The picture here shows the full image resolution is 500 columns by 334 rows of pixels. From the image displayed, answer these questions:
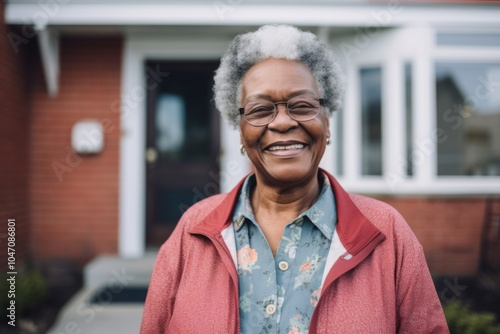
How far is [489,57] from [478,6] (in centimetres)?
57

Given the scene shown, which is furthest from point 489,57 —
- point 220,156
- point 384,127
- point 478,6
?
point 220,156

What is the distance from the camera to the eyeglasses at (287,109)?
144 centimetres

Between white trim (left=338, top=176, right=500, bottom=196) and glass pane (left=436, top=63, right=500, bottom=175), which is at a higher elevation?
glass pane (left=436, top=63, right=500, bottom=175)

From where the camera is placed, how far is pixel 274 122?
1441 millimetres

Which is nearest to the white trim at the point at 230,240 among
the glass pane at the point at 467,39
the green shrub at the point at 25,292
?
the green shrub at the point at 25,292

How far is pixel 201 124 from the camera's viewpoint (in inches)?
217

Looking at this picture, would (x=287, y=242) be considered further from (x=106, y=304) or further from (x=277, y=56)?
(x=106, y=304)

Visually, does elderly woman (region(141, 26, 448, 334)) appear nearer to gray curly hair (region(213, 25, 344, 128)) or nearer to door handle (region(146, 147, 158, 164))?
gray curly hair (region(213, 25, 344, 128))

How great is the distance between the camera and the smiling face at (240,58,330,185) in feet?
4.71

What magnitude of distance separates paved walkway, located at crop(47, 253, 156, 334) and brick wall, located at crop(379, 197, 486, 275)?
2.84 meters

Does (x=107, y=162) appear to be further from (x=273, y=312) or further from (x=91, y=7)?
(x=273, y=312)

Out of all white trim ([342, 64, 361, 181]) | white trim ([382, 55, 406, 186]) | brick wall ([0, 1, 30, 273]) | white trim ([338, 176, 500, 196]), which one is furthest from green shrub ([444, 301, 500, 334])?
brick wall ([0, 1, 30, 273])

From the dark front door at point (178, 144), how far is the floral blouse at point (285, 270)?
3.95m

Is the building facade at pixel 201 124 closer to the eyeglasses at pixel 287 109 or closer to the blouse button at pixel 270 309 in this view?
the eyeglasses at pixel 287 109
